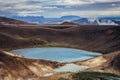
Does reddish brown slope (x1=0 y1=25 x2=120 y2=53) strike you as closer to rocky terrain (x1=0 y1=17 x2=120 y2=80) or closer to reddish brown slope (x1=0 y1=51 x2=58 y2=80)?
rocky terrain (x1=0 y1=17 x2=120 y2=80)

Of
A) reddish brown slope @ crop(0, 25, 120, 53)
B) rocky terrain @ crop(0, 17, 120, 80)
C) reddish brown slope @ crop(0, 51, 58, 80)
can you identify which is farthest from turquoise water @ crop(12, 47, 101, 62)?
reddish brown slope @ crop(0, 51, 58, 80)

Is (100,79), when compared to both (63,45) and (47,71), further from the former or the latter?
(63,45)

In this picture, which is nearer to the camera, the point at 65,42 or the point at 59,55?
the point at 59,55

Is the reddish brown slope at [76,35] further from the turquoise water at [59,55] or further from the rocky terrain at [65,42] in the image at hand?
the turquoise water at [59,55]

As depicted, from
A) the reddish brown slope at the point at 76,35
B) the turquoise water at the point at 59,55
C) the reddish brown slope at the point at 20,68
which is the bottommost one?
the reddish brown slope at the point at 76,35

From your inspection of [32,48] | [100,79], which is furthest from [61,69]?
[32,48]

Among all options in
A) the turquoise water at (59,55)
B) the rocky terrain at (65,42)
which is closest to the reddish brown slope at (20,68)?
the rocky terrain at (65,42)

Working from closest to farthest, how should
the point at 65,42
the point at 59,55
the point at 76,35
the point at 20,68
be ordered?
the point at 20,68
the point at 59,55
the point at 65,42
the point at 76,35

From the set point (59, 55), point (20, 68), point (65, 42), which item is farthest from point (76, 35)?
point (20, 68)

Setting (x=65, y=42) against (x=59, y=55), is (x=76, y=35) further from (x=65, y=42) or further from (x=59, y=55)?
(x=59, y=55)

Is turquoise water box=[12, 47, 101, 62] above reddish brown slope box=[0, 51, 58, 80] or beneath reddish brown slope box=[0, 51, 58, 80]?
beneath

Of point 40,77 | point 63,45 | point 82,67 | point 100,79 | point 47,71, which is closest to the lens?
point 100,79
